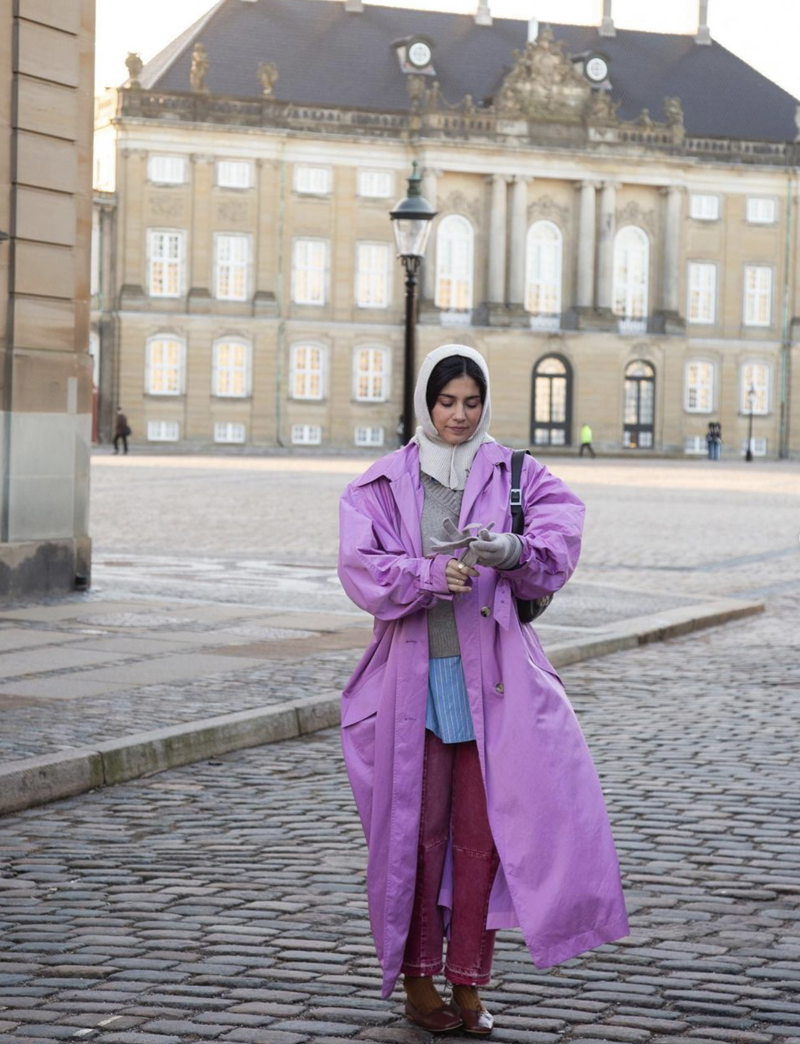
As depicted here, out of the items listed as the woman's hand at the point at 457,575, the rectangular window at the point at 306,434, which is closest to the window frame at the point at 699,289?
the rectangular window at the point at 306,434

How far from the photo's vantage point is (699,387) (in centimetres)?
7431

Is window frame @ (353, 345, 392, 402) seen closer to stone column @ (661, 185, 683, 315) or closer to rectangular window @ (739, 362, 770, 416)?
stone column @ (661, 185, 683, 315)

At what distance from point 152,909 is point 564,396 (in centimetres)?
6754

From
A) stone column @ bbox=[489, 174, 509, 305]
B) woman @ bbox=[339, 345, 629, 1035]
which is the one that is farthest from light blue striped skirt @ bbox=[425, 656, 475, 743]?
stone column @ bbox=[489, 174, 509, 305]

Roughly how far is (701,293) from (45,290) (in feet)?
202

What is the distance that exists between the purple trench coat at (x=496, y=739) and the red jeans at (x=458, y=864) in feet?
0.12

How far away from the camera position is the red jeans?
4.61 meters

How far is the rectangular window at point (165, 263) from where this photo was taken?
→ 219ft

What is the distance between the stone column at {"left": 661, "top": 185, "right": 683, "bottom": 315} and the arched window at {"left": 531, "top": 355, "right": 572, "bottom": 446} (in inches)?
194

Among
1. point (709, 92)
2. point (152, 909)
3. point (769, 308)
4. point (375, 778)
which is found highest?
point (709, 92)

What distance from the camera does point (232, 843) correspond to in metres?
6.81

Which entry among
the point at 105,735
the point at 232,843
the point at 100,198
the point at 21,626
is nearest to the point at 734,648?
the point at 21,626

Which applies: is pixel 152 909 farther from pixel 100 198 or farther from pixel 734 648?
pixel 100 198

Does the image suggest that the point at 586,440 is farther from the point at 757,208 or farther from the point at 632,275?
the point at 757,208
